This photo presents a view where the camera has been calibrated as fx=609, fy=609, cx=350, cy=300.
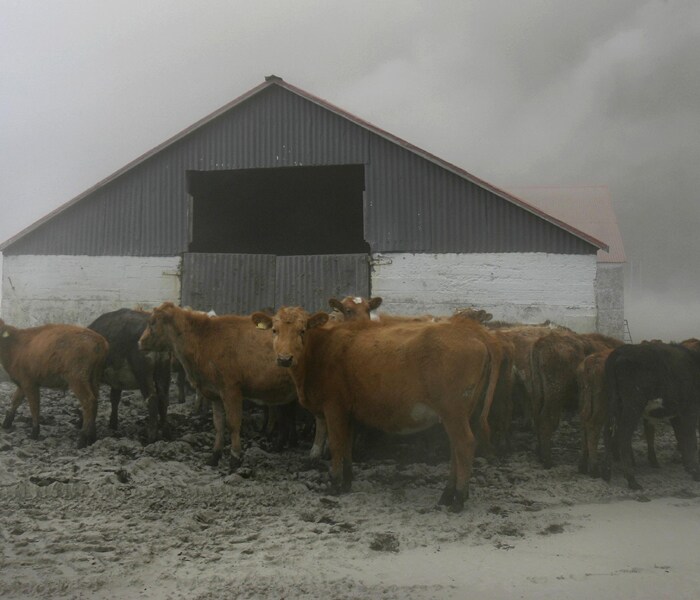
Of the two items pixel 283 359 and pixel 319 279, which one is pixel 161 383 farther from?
pixel 319 279

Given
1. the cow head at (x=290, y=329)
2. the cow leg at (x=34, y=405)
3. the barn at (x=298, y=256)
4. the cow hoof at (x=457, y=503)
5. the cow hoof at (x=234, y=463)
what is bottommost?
the cow hoof at (x=234, y=463)

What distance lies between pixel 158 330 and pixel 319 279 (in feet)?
24.9

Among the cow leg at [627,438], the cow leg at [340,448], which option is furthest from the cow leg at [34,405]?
the cow leg at [627,438]

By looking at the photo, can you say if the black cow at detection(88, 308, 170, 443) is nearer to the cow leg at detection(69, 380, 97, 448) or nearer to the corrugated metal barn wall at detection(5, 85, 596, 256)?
the cow leg at detection(69, 380, 97, 448)

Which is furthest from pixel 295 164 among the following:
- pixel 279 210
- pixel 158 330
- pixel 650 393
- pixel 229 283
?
pixel 650 393

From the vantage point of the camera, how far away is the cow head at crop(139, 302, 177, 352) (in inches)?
360

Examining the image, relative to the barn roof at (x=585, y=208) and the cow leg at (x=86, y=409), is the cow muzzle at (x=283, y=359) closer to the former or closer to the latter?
the cow leg at (x=86, y=409)

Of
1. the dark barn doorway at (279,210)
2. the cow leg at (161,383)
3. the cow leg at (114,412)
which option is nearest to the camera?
the cow leg at (161,383)

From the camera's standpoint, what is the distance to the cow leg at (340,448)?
7492mm

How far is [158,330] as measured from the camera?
30.6ft

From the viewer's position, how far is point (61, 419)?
11047 mm

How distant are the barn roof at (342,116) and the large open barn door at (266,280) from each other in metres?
3.12

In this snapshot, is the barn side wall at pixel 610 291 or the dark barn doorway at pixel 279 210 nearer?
the dark barn doorway at pixel 279 210

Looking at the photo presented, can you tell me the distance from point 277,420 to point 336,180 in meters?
11.5
